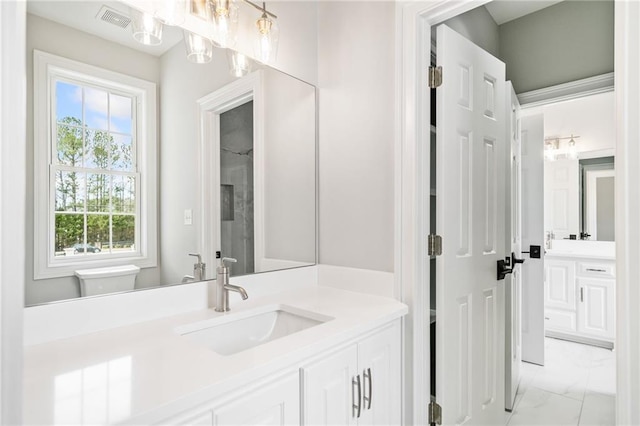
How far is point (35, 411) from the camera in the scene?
68 centimetres

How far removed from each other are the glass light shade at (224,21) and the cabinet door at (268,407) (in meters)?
1.28

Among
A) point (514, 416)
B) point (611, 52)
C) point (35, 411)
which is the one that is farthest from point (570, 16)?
point (35, 411)

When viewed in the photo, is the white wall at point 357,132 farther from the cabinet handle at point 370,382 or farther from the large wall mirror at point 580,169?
the large wall mirror at point 580,169

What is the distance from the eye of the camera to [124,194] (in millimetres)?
1227

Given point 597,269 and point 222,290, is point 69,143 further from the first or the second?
point 597,269

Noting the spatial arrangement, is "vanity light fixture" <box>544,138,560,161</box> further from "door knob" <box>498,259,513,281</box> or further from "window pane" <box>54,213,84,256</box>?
"window pane" <box>54,213,84,256</box>

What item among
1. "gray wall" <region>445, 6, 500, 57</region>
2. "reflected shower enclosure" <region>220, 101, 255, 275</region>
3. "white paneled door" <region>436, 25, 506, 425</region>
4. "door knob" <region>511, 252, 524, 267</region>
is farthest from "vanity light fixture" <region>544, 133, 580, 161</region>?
"reflected shower enclosure" <region>220, 101, 255, 275</region>

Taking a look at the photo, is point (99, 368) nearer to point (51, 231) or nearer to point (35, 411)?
point (35, 411)

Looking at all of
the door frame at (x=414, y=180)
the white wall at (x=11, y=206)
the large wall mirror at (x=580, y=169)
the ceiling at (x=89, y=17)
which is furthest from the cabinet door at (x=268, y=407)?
the large wall mirror at (x=580, y=169)

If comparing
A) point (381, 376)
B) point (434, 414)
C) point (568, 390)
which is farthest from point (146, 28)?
point (568, 390)

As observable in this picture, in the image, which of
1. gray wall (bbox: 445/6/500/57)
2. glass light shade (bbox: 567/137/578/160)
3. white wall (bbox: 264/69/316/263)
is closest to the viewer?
white wall (bbox: 264/69/316/263)

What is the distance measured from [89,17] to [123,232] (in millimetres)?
698

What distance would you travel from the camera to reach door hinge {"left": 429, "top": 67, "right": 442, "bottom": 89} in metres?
1.60

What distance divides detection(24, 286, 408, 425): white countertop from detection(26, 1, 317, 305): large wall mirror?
197mm
